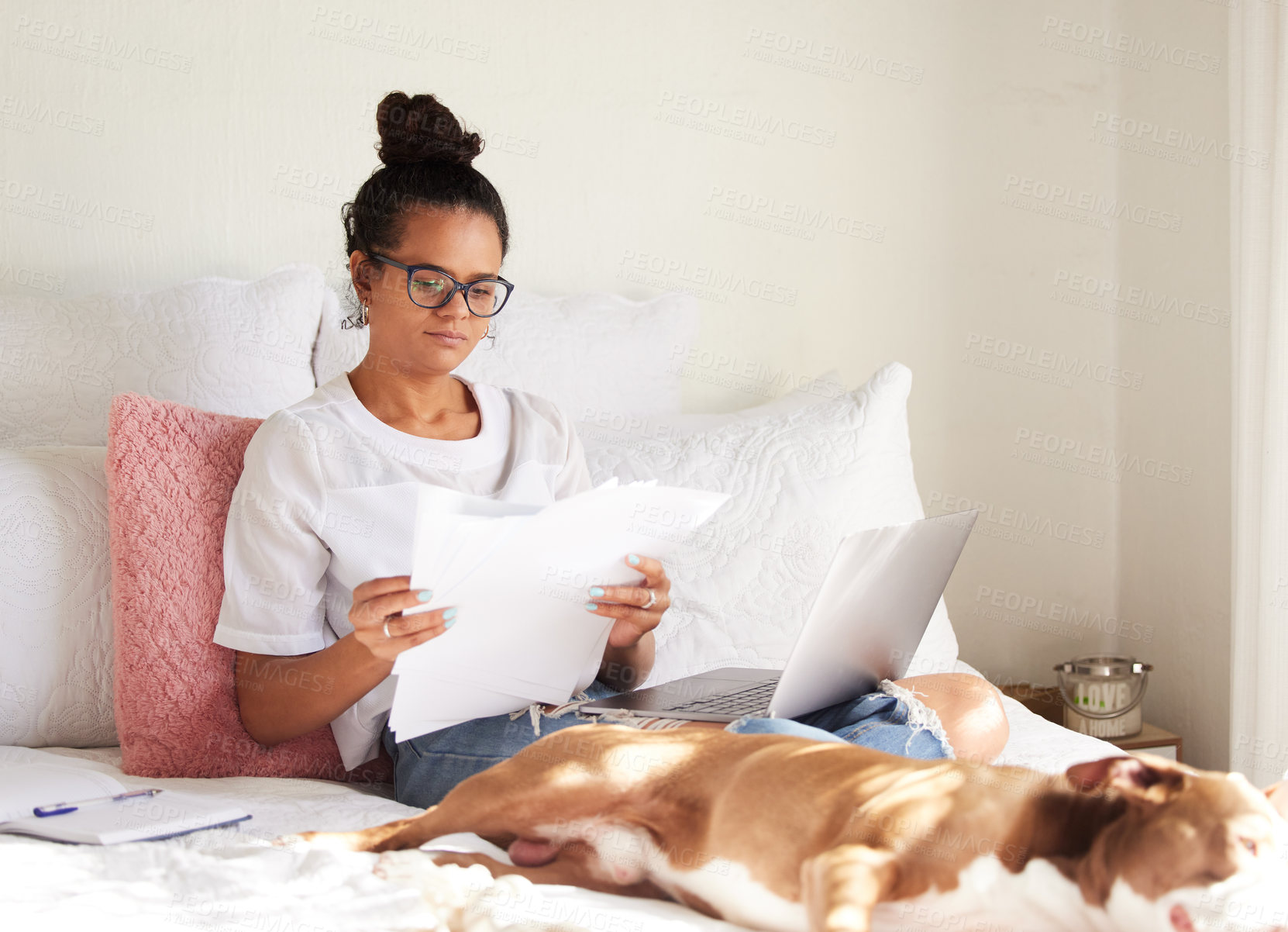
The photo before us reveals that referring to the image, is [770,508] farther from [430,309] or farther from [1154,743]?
[1154,743]

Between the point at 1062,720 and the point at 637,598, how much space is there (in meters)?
1.41

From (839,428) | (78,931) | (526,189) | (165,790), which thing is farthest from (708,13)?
(78,931)

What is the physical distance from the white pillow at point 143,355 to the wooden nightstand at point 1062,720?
54.9 inches

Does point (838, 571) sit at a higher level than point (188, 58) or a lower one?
lower

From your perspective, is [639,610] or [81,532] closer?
[639,610]

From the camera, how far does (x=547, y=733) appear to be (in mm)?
1011

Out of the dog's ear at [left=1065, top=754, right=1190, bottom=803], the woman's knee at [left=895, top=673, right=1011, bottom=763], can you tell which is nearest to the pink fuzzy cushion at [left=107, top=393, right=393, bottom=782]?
the woman's knee at [left=895, top=673, right=1011, bottom=763]

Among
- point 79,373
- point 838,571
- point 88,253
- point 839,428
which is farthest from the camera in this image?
point 88,253

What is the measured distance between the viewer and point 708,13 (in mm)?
2004

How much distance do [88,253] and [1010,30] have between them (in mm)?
1793

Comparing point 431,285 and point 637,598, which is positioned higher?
point 431,285

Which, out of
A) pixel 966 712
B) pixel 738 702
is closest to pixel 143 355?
pixel 738 702

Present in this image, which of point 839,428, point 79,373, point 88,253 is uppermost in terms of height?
point 88,253

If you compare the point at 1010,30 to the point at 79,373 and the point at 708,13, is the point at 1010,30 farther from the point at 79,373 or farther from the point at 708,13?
the point at 79,373
